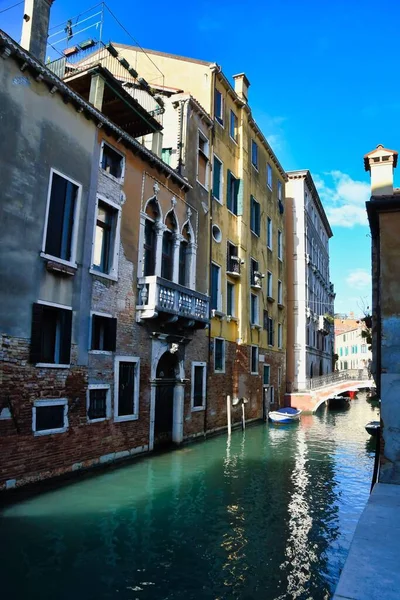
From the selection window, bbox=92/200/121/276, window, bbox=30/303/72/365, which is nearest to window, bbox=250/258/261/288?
window, bbox=92/200/121/276

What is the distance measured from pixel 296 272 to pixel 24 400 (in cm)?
2315

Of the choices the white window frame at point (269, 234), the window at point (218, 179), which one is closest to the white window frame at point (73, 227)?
the window at point (218, 179)

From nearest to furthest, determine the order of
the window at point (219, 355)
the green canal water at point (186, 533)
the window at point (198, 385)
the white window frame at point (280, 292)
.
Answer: the green canal water at point (186, 533) → the window at point (198, 385) → the window at point (219, 355) → the white window frame at point (280, 292)

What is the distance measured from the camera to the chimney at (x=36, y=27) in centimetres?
881

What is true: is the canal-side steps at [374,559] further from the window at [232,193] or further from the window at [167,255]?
the window at [232,193]

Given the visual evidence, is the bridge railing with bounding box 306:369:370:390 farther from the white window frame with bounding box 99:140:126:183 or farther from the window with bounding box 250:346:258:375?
the white window frame with bounding box 99:140:126:183

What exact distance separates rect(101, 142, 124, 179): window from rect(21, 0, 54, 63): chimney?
217 centimetres

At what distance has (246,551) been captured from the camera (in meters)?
5.68

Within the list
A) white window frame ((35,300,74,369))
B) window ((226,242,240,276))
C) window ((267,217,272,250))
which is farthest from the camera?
window ((267,217,272,250))

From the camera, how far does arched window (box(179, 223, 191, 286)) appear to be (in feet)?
45.3

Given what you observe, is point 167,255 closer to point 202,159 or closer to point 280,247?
point 202,159

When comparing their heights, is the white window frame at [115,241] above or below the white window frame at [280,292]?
below

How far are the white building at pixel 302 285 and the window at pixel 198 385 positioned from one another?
507 inches

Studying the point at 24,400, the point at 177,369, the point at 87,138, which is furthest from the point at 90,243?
the point at 177,369
